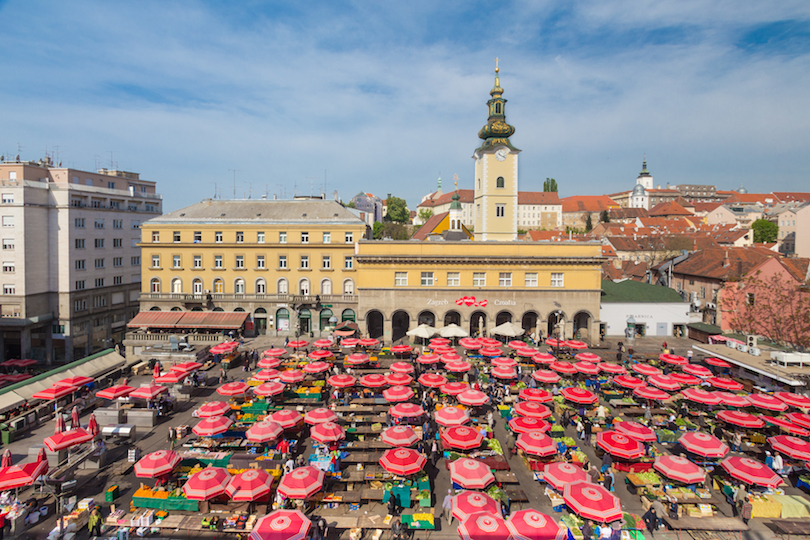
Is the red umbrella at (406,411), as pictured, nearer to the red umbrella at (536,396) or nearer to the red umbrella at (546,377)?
the red umbrella at (536,396)

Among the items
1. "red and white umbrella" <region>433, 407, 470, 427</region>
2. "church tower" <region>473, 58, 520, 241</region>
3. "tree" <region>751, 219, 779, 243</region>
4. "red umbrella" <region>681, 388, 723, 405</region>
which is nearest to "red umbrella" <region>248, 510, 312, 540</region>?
"red and white umbrella" <region>433, 407, 470, 427</region>

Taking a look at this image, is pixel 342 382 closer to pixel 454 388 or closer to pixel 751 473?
pixel 454 388

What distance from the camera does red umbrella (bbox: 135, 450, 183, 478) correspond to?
17250 mm

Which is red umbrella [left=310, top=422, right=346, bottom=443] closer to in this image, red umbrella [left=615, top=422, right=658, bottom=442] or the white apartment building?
red umbrella [left=615, top=422, right=658, bottom=442]

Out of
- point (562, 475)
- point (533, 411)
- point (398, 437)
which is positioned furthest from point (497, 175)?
point (562, 475)

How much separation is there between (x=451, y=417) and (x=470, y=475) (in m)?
5.30

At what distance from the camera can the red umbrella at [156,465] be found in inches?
679

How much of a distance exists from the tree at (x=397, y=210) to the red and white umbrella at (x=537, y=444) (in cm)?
12353

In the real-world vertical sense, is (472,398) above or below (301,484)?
above

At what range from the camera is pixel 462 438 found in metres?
19.7

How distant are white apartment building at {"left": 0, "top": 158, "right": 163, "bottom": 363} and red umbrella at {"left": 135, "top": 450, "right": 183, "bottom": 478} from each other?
45.4m

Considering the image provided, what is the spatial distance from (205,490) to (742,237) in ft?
356

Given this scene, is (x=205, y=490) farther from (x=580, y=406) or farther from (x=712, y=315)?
(x=712, y=315)

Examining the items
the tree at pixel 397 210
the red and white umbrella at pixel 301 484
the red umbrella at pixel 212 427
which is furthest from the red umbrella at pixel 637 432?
the tree at pixel 397 210
